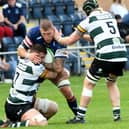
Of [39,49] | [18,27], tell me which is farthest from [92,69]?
[18,27]

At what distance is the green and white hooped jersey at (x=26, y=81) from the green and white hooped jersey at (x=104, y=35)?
911 mm

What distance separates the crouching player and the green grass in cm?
31

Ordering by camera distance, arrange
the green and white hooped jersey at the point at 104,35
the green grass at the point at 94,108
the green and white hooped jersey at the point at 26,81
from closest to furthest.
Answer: the green grass at the point at 94,108
the green and white hooped jersey at the point at 26,81
the green and white hooped jersey at the point at 104,35

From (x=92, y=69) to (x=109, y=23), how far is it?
2.41ft

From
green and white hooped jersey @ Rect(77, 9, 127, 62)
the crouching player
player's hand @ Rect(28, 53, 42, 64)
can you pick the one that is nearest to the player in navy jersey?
player's hand @ Rect(28, 53, 42, 64)

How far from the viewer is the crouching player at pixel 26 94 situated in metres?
11.2

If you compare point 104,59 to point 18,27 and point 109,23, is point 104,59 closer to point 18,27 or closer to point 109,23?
point 109,23

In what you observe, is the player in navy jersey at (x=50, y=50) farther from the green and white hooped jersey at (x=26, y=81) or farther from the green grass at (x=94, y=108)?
the green grass at (x=94, y=108)

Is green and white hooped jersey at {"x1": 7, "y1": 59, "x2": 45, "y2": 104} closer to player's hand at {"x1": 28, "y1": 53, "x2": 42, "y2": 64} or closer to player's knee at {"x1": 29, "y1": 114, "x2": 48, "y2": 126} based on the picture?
player's hand at {"x1": 28, "y1": 53, "x2": 42, "y2": 64}

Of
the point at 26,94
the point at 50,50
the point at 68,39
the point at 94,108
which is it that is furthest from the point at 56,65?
the point at 94,108

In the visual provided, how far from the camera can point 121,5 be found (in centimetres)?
2677

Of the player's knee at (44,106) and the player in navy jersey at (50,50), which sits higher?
the player in navy jersey at (50,50)

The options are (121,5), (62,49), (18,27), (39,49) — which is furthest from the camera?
(121,5)

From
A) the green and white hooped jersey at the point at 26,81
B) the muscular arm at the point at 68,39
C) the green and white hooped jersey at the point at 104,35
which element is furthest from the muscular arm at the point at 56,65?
the green and white hooped jersey at the point at 104,35
